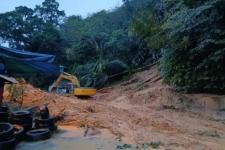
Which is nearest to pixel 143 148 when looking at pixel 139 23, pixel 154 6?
pixel 139 23

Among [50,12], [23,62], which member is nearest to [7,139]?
[23,62]

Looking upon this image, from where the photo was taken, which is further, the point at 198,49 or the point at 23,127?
the point at 198,49

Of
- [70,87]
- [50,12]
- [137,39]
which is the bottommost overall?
[70,87]

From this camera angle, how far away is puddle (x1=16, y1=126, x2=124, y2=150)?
6.80 m

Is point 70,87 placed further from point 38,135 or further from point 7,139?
point 7,139

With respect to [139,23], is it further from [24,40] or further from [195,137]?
[24,40]

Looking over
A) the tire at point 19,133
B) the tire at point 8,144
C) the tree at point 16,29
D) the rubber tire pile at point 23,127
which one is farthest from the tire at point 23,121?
the tree at point 16,29

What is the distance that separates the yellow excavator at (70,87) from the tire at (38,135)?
9783 millimetres

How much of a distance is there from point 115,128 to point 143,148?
204 centimetres

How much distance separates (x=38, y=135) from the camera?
739cm

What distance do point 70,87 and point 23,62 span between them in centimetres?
1079

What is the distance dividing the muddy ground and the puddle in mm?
462

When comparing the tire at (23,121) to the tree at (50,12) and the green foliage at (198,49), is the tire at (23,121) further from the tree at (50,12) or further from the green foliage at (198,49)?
the tree at (50,12)

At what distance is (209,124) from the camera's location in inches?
415
